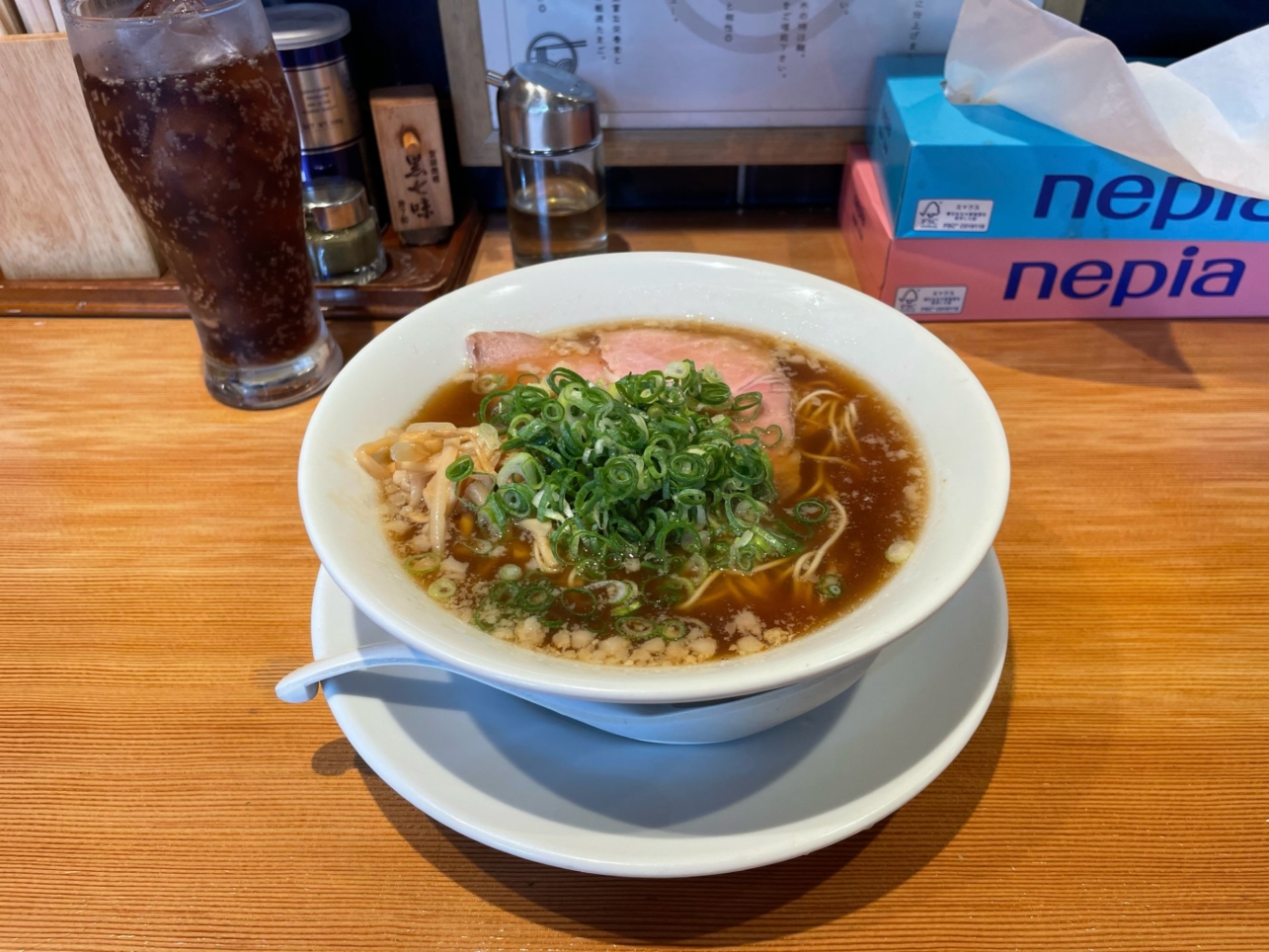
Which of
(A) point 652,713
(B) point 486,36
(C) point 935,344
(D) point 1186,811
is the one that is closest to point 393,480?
(A) point 652,713

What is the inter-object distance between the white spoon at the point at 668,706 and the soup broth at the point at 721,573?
7 cm

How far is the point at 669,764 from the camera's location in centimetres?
89

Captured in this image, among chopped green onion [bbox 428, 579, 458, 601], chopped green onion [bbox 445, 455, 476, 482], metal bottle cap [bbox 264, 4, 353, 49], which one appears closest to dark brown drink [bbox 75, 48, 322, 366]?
metal bottle cap [bbox 264, 4, 353, 49]

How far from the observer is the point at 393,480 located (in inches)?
41.4

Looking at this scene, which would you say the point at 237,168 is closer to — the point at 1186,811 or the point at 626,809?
the point at 626,809

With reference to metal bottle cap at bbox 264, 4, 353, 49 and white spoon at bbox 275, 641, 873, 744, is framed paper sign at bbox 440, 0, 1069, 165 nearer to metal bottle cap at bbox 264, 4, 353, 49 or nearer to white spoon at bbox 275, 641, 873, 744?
metal bottle cap at bbox 264, 4, 353, 49

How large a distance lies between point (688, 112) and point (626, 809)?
1528 mm

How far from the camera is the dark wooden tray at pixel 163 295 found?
177cm

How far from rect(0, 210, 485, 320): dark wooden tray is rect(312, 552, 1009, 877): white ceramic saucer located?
0.95 metres

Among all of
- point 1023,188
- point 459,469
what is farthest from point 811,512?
point 1023,188

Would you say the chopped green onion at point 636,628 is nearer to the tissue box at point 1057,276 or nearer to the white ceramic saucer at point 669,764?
the white ceramic saucer at point 669,764

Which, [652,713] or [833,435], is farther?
[833,435]

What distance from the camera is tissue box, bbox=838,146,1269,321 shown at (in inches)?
63.9

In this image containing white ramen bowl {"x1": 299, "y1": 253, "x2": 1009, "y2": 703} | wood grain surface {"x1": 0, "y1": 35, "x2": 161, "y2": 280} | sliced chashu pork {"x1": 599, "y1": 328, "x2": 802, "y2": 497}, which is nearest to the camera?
white ramen bowl {"x1": 299, "y1": 253, "x2": 1009, "y2": 703}
